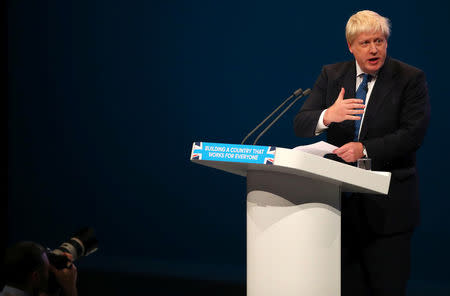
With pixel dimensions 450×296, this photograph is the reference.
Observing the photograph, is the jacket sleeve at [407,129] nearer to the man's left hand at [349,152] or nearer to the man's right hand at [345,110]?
the man's left hand at [349,152]

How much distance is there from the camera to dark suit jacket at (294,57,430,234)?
2.43 meters

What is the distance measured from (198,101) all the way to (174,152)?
0.47 metres

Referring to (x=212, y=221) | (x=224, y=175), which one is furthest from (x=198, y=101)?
(x=212, y=221)

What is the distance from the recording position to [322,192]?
2.10m

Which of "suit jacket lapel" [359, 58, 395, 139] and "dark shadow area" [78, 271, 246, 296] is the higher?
"suit jacket lapel" [359, 58, 395, 139]

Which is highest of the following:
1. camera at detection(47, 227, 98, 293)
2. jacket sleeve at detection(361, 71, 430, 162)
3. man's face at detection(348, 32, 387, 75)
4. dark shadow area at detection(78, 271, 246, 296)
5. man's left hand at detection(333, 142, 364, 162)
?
man's face at detection(348, 32, 387, 75)

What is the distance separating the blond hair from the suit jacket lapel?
0.55ft

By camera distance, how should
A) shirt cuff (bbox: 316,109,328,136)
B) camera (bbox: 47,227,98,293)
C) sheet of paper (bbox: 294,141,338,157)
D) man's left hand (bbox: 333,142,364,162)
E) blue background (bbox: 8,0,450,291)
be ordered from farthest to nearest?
blue background (bbox: 8,0,450,291) → shirt cuff (bbox: 316,109,328,136) → man's left hand (bbox: 333,142,364,162) → sheet of paper (bbox: 294,141,338,157) → camera (bbox: 47,227,98,293)

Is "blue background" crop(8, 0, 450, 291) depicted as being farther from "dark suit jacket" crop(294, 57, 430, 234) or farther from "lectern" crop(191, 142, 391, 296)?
"lectern" crop(191, 142, 391, 296)

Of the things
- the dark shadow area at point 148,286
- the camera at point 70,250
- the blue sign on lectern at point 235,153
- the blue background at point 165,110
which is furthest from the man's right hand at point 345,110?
the dark shadow area at point 148,286

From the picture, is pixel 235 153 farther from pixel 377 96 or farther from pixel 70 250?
pixel 377 96

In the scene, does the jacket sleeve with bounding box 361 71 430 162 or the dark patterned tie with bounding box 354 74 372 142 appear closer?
the jacket sleeve with bounding box 361 71 430 162

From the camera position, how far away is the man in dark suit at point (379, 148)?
2432 mm

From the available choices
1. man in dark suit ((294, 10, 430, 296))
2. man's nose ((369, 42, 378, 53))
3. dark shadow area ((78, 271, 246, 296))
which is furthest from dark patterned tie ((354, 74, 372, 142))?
dark shadow area ((78, 271, 246, 296))
